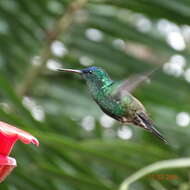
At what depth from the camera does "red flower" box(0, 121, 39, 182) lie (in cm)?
89

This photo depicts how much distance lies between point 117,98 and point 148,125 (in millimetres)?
79

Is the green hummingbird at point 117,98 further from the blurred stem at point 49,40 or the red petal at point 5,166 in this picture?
the blurred stem at point 49,40

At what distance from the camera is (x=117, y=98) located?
104 centimetres

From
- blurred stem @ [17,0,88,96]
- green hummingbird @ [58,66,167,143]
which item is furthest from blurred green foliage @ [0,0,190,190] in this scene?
green hummingbird @ [58,66,167,143]

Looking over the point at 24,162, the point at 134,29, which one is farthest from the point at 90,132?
the point at 24,162

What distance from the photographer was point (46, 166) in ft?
5.40

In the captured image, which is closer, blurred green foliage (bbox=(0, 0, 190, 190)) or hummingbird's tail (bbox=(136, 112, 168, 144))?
hummingbird's tail (bbox=(136, 112, 168, 144))

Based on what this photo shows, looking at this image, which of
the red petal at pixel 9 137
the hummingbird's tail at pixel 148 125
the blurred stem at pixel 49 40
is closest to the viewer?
the red petal at pixel 9 137

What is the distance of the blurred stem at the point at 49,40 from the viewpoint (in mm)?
2023

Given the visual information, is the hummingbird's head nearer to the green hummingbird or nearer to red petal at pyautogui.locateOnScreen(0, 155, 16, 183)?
the green hummingbird

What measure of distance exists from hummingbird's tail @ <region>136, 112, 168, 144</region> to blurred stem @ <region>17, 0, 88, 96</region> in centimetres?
101

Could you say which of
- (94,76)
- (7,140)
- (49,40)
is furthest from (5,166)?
(49,40)

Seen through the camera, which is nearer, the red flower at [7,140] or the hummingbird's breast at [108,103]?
the red flower at [7,140]

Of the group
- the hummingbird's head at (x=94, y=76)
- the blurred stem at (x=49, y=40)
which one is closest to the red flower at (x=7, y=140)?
the hummingbird's head at (x=94, y=76)
